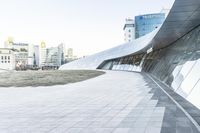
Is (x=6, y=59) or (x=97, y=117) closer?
(x=97, y=117)

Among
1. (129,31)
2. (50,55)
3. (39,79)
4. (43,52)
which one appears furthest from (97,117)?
(50,55)

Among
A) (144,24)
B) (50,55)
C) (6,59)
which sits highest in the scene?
Result: (144,24)

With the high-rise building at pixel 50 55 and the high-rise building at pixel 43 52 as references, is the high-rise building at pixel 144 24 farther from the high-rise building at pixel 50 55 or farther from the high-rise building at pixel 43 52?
the high-rise building at pixel 43 52

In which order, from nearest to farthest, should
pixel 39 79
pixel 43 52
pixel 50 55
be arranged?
pixel 39 79 < pixel 43 52 < pixel 50 55

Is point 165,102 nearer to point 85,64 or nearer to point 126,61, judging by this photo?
point 126,61

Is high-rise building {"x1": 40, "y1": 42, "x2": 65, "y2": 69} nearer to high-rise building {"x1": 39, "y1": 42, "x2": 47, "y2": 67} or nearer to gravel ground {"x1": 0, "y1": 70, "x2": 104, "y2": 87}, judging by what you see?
high-rise building {"x1": 39, "y1": 42, "x2": 47, "y2": 67}

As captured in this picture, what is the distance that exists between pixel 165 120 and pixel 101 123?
4.60ft

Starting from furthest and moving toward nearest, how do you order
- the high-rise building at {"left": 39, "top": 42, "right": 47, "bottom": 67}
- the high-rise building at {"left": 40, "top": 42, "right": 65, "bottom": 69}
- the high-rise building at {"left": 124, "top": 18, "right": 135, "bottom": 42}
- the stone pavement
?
the high-rise building at {"left": 39, "top": 42, "right": 47, "bottom": 67} → the high-rise building at {"left": 40, "top": 42, "right": 65, "bottom": 69} → the high-rise building at {"left": 124, "top": 18, "right": 135, "bottom": 42} → the stone pavement

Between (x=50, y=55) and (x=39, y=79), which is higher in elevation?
(x=50, y=55)

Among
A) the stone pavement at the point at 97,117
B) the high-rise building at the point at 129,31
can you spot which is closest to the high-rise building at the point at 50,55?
the high-rise building at the point at 129,31

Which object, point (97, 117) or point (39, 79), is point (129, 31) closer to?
point (39, 79)

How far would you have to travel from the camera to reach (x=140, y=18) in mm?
131250

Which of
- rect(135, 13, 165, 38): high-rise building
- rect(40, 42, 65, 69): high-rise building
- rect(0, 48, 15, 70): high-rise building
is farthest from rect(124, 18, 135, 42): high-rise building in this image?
rect(0, 48, 15, 70): high-rise building

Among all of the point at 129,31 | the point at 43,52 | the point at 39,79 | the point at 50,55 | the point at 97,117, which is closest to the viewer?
the point at 97,117
